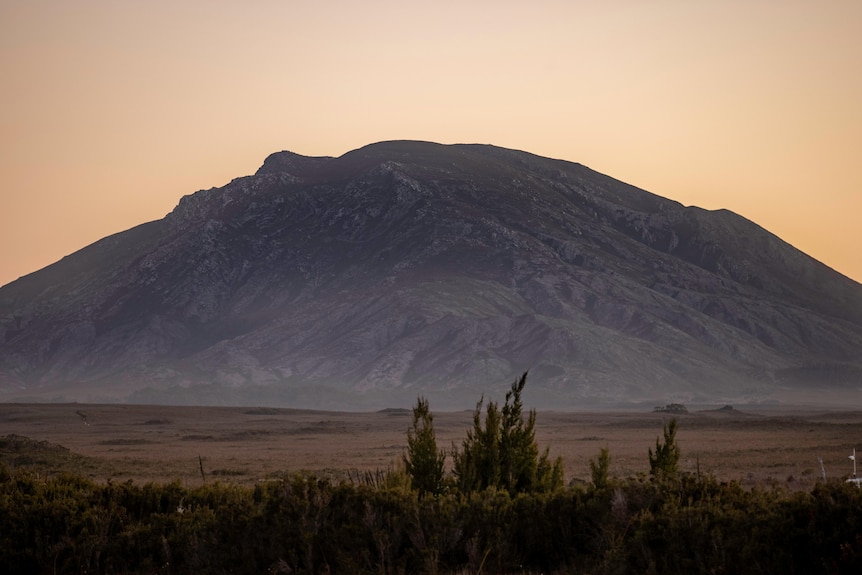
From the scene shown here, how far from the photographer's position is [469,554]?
15875mm

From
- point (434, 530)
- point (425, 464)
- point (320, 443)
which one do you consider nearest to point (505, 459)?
point (425, 464)

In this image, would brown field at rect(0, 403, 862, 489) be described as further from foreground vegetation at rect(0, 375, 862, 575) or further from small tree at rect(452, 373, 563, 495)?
foreground vegetation at rect(0, 375, 862, 575)

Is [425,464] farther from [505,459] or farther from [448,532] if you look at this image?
[448,532]

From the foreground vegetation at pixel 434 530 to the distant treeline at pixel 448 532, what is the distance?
0.02 meters

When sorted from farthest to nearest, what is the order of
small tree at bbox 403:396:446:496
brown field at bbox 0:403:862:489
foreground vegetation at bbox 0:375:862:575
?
brown field at bbox 0:403:862:489 → small tree at bbox 403:396:446:496 → foreground vegetation at bbox 0:375:862:575

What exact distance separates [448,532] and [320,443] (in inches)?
2589

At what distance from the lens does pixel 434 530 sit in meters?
16.6

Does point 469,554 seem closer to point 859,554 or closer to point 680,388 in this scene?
point 859,554

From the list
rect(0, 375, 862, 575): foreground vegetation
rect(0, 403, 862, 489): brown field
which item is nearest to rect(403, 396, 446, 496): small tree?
rect(0, 403, 862, 489): brown field

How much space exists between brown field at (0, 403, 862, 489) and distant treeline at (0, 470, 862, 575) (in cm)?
330

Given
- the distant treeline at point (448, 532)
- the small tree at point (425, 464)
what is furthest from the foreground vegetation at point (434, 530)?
the small tree at point (425, 464)

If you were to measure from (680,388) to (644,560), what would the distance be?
188086 millimetres

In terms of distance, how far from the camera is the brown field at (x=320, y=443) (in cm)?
4856

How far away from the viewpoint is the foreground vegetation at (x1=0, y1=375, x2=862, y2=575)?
14406mm
